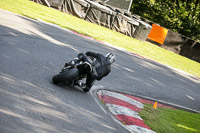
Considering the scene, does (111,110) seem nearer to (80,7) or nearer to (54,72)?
(54,72)

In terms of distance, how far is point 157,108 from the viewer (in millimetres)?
9258

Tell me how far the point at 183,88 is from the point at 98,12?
12.8 m

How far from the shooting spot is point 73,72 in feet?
23.7

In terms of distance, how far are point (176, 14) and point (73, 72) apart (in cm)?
3359

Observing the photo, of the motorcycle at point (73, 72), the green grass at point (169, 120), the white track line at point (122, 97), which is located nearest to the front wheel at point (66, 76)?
the motorcycle at point (73, 72)

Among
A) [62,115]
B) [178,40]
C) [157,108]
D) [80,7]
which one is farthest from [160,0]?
[62,115]

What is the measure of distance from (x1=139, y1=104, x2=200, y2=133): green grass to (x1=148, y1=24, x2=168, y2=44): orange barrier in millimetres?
21116

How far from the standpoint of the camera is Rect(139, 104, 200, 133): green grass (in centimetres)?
765

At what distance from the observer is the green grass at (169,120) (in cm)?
765

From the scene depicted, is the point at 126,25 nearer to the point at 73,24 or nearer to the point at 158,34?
the point at 158,34

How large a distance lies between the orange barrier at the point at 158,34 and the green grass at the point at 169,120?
21.1 m

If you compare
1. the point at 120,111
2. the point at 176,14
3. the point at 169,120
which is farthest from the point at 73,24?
the point at 176,14

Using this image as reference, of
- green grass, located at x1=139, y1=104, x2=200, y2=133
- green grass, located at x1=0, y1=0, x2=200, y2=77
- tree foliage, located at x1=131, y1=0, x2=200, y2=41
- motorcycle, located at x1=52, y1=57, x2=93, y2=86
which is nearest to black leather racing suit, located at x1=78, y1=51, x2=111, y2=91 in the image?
motorcycle, located at x1=52, y1=57, x2=93, y2=86

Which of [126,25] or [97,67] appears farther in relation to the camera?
[126,25]
